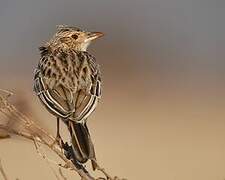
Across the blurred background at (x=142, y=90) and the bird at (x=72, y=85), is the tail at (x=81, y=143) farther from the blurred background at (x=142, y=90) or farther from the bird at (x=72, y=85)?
the blurred background at (x=142, y=90)

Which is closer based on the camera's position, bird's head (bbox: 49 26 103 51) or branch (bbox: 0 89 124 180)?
branch (bbox: 0 89 124 180)

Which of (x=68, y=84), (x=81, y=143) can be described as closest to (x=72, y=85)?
(x=68, y=84)

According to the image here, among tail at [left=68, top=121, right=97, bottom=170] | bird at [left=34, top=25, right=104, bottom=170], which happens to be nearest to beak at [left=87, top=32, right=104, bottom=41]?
bird at [left=34, top=25, right=104, bottom=170]

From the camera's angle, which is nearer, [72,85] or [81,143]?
[81,143]

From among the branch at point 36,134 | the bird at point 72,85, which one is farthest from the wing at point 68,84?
the branch at point 36,134

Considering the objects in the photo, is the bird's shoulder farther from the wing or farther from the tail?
the tail

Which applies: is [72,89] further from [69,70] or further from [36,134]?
[36,134]
